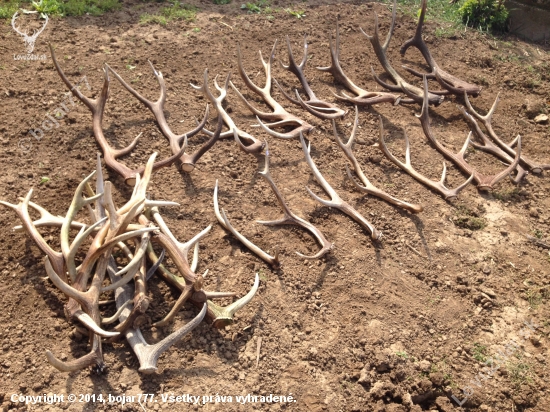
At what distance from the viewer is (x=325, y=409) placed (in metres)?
2.86

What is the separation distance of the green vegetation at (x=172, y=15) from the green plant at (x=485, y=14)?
370 cm

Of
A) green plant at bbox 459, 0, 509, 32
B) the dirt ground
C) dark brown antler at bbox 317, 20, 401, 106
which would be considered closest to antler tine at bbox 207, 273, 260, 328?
the dirt ground

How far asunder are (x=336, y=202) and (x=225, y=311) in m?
1.43

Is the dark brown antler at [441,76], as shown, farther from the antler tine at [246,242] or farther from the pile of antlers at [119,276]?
the pile of antlers at [119,276]

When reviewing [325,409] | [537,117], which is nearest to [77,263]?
[325,409]

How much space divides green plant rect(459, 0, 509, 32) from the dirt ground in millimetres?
1399

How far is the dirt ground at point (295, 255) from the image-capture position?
294cm

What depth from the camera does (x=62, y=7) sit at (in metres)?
6.01

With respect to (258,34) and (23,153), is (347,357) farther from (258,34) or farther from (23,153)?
(258,34)

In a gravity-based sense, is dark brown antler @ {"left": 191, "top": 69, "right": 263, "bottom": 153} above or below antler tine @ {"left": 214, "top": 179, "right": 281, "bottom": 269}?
above

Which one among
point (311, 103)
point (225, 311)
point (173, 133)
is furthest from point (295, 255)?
point (311, 103)

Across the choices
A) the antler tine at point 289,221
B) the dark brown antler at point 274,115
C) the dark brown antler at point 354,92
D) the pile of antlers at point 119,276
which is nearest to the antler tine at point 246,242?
the antler tine at point 289,221

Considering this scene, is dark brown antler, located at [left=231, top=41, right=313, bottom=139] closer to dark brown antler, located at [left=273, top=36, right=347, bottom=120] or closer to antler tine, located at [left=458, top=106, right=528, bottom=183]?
dark brown antler, located at [left=273, top=36, right=347, bottom=120]

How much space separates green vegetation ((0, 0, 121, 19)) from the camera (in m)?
5.89
